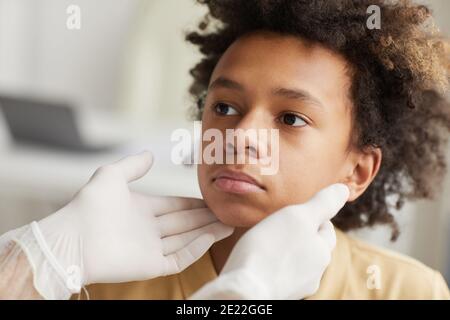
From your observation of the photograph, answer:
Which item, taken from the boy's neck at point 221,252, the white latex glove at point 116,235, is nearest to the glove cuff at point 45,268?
the white latex glove at point 116,235

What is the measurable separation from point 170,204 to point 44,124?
1.05m

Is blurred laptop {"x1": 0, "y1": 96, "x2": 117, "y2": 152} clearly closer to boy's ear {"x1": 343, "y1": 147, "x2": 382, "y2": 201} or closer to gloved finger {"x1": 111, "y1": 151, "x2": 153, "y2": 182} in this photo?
gloved finger {"x1": 111, "y1": 151, "x2": 153, "y2": 182}

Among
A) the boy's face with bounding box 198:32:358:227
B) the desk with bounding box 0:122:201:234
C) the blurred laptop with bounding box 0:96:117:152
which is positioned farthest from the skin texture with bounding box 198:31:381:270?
the blurred laptop with bounding box 0:96:117:152

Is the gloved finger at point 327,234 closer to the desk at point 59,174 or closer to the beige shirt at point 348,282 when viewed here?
the beige shirt at point 348,282

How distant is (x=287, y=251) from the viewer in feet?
2.18

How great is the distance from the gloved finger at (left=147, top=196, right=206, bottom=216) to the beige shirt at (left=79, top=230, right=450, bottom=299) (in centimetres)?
8

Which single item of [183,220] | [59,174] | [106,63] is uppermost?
[106,63]

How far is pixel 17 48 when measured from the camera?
7.49 ft

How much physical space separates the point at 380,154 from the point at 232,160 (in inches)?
9.2

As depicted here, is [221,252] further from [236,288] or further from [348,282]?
[236,288]

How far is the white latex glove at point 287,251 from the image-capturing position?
0.64 m

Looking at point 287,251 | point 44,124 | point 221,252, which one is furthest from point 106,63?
point 287,251

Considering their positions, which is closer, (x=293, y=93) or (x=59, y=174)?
(x=293, y=93)
